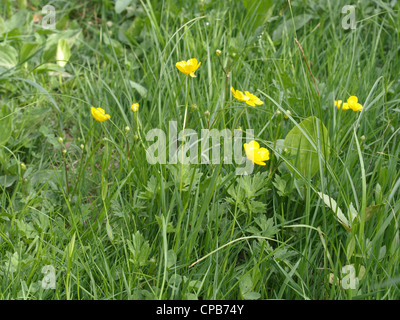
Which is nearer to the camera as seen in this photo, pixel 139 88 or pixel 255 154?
pixel 255 154

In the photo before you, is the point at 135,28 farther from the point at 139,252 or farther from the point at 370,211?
the point at 370,211

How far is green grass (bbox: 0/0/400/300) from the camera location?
3.79ft

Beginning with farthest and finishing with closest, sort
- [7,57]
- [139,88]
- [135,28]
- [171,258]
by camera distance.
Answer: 1. [135,28]
2. [7,57]
3. [139,88]
4. [171,258]


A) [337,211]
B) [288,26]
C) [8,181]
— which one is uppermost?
[288,26]

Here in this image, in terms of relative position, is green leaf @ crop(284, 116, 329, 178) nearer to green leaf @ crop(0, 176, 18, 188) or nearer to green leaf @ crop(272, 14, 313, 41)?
green leaf @ crop(272, 14, 313, 41)

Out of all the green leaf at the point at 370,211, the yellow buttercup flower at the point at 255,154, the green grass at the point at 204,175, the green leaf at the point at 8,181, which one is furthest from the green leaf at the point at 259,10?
the green leaf at the point at 8,181

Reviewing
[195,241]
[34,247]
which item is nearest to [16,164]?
[34,247]

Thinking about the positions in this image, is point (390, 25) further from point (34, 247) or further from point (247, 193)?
point (34, 247)

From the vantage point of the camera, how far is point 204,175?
1.42 m

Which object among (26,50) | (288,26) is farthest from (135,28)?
(288,26)

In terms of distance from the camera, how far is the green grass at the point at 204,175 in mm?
1155

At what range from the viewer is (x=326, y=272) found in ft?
3.81

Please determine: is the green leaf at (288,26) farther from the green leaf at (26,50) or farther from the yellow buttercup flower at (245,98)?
the green leaf at (26,50)
